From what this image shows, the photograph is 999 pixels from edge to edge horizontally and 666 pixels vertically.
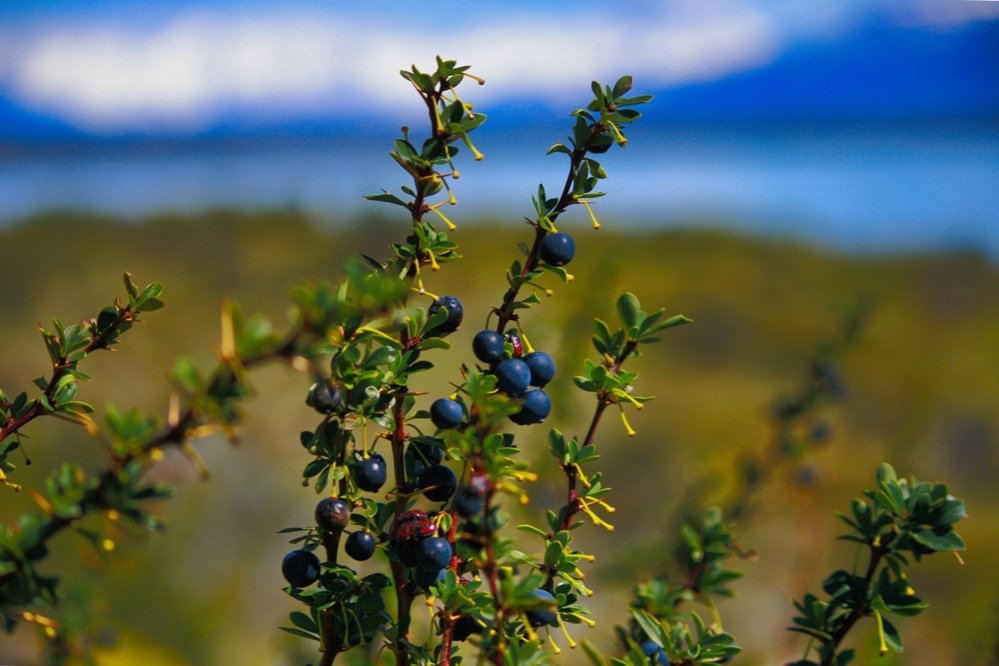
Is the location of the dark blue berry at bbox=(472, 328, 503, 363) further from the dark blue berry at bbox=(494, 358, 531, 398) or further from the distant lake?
the distant lake

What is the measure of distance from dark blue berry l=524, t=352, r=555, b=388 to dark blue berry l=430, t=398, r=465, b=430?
1.7 inches

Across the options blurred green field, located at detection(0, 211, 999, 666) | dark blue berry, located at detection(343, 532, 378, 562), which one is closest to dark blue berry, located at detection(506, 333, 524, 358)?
A: dark blue berry, located at detection(343, 532, 378, 562)

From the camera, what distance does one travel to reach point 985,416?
4.75ft

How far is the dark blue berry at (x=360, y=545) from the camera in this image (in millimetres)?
366

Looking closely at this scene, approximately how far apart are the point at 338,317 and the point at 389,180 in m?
1.24

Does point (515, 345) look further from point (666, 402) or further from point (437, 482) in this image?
point (666, 402)

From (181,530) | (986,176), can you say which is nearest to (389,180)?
(181,530)

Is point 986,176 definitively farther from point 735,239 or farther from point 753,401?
point 753,401

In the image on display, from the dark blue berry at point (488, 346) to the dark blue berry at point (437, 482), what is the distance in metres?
0.05

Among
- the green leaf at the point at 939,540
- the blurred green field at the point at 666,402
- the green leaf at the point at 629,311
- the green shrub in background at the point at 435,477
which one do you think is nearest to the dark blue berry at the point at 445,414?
the green shrub in background at the point at 435,477

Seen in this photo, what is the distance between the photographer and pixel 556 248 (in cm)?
38

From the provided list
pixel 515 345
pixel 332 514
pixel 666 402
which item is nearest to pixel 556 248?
pixel 515 345

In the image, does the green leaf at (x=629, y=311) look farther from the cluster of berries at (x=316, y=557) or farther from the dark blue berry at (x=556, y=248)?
the cluster of berries at (x=316, y=557)

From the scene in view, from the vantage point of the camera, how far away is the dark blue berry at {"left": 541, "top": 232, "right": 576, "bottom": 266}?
38 centimetres
